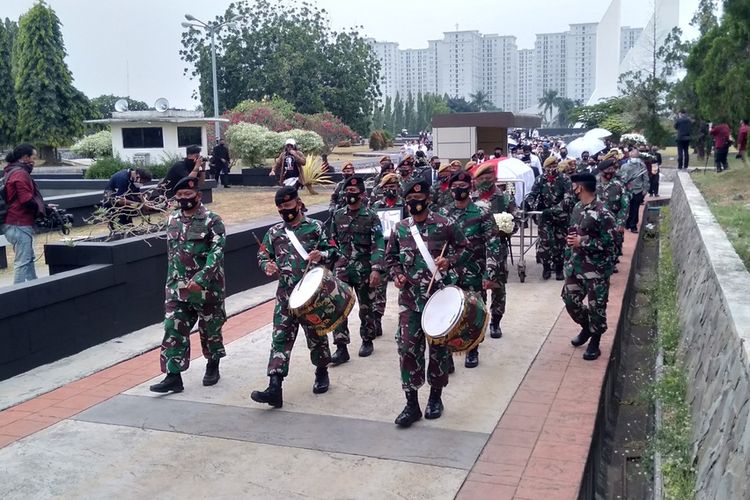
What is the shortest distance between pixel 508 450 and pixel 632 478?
1566 mm

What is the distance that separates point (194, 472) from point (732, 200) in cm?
1326

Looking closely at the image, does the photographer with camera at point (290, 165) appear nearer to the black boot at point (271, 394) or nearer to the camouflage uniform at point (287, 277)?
the camouflage uniform at point (287, 277)

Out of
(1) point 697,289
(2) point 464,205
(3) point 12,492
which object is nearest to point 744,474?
(2) point 464,205

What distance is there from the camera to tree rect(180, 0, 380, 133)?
2165 inches

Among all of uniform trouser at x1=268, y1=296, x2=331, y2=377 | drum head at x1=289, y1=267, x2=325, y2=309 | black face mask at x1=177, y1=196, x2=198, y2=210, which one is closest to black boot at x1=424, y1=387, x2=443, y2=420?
uniform trouser at x1=268, y1=296, x2=331, y2=377

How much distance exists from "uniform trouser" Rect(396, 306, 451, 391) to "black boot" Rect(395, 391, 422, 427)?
0.07m

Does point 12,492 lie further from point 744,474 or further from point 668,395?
point 668,395

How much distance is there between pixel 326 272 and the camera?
252 inches

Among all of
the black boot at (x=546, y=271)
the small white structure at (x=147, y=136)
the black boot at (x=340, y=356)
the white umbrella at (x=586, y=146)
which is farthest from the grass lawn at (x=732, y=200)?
the small white structure at (x=147, y=136)

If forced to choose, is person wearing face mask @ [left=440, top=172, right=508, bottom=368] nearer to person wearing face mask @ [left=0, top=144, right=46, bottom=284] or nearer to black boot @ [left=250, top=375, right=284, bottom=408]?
black boot @ [left=250, top=375, right=284, bottom=408]

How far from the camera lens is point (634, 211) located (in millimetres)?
16422

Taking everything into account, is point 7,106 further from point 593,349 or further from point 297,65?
point 593,349

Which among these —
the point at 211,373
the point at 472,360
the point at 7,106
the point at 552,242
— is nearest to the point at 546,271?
the point at 552,242

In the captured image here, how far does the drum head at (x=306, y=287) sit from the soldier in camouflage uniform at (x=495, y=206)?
7.49ft
